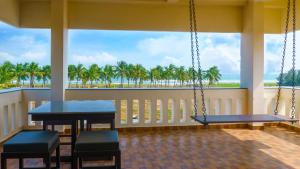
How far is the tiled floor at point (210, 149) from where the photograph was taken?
4320 millimetres

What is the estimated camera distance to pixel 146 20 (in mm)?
6984

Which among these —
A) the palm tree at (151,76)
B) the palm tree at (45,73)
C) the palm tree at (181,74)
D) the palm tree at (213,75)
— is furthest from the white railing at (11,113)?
the palm tree at (213,75)

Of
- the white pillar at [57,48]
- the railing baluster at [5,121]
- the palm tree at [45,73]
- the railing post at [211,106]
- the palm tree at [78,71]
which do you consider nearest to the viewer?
the railing baluster at [5,121]

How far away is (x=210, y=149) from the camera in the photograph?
5.20 m

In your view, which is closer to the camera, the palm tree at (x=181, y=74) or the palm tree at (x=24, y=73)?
the palm tree at (x=24, y=73)

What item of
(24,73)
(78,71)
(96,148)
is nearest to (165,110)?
(78,71)

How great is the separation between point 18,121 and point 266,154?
15.2 feet

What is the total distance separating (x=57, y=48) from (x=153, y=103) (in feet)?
7.58

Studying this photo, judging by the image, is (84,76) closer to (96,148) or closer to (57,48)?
(57,48)

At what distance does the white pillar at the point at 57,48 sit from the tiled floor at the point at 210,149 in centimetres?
159

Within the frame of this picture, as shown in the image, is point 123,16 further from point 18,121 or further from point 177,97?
point 18,121

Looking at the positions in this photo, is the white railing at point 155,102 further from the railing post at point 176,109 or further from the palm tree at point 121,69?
the palm tree at point 121,69

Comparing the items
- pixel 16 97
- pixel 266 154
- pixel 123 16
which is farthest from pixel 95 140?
pixel 123 16

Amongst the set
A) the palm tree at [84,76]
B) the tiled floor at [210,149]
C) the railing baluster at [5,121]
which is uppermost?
the palm tree at [84,76]
